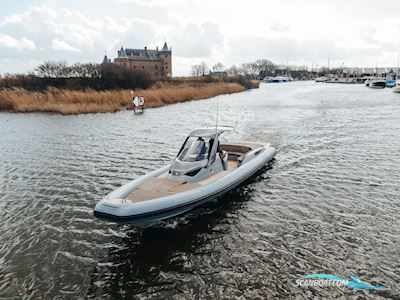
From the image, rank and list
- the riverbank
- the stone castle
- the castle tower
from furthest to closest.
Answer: the castle tower
the stone castle
the riverbank

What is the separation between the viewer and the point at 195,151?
898cm

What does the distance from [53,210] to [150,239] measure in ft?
10.7

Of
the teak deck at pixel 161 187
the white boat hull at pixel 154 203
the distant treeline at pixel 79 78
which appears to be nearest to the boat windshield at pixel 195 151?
the teak deck at pixel 161 187

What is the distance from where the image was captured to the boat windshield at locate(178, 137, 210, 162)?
8.91 meters

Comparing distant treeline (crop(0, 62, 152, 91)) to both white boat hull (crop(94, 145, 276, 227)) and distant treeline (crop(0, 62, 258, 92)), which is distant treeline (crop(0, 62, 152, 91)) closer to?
distant treeline (crop(0, 62, 258, 92))

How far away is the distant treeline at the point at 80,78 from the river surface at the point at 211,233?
32350 millimetres

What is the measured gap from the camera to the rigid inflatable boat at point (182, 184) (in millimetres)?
6742

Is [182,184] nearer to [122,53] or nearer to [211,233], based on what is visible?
[211,233]

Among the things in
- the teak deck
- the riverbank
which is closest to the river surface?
the teak deck

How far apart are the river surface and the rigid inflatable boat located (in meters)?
0.61

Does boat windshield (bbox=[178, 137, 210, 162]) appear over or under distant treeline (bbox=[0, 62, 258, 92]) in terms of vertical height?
under

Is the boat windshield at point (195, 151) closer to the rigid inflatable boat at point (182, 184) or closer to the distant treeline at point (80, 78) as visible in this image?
the rigid inflatable boat at point (182, 184)

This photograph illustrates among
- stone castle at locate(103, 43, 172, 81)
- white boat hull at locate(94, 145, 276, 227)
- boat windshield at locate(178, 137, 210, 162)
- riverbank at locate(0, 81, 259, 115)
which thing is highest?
stone castle at locate(103, 43, 172, 81)

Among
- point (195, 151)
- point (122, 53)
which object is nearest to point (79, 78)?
point (195, 151)
